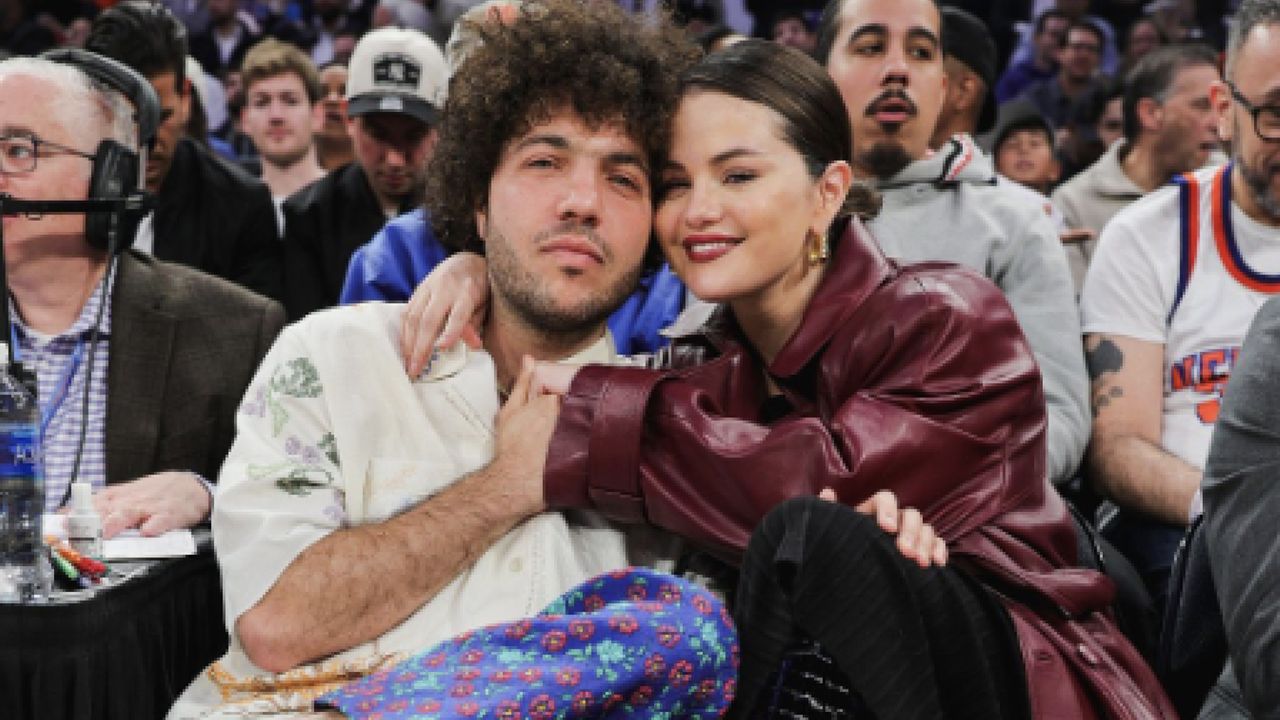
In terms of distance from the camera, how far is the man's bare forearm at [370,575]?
7.50 ft

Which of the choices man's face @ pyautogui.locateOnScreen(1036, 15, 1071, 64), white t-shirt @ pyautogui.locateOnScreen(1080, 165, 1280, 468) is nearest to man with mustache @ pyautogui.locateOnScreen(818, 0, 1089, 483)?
white t-shirt @ pyautogui.locateOnScreen(1080, 165, 1280, 468)

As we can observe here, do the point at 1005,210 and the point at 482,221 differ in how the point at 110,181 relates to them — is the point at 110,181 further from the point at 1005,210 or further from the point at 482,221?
the point at 1005,210

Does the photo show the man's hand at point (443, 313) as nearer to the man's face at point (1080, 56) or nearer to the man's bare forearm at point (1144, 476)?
the man's bare forearm at point (1144, 476)

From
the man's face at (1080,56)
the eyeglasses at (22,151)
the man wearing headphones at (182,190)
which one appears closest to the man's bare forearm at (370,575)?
the eyeglasses at (22,151)

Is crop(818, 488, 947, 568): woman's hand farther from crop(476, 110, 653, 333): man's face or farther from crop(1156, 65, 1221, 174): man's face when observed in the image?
crop(1156, 65, 1221, 174): man's face

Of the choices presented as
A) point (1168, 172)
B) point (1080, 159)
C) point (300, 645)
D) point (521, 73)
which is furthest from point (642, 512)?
point (1080, 159)

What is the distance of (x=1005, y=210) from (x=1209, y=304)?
46 centimetres

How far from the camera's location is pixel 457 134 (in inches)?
110

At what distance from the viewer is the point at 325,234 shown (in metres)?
4.62

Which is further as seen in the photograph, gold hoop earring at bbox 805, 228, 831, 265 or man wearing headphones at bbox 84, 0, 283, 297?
man wearing headphones at bbox 84, 0, 283, 297

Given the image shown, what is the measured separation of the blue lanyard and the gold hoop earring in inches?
56.8

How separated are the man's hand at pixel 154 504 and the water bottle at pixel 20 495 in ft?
0.74

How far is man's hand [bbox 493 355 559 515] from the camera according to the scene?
241 centimetres

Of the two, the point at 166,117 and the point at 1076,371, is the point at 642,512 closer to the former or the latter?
the point at 1076,371
